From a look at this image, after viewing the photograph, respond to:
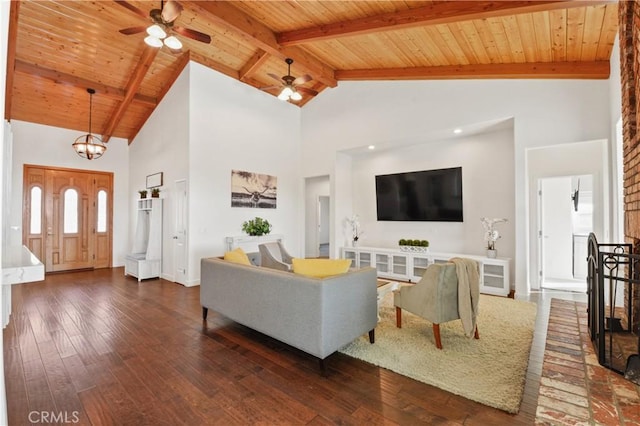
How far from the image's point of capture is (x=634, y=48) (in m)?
2.46

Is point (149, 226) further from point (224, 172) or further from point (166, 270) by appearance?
point (224, 172)

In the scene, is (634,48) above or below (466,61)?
below

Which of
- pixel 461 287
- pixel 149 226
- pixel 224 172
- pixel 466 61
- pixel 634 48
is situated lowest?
pixel 461 287

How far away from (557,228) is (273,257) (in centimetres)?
510

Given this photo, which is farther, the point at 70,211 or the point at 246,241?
the point at 70,211

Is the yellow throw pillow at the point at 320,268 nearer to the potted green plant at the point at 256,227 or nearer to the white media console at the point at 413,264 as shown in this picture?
the white media console at the point at 413,264

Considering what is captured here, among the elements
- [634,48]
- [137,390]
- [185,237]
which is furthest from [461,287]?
[185,237]

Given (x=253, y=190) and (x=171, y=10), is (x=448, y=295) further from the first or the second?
(x=253, y=190)

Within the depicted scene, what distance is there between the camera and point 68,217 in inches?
279

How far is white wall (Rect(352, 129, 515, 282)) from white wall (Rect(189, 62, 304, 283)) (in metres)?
1.93

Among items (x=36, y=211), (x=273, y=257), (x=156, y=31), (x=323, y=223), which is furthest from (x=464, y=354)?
(x=36, y=211)

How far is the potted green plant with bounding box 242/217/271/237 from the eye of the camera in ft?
20.6

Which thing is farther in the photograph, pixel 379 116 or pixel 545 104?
pixel 379 116

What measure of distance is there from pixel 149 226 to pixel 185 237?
1.56 metres
